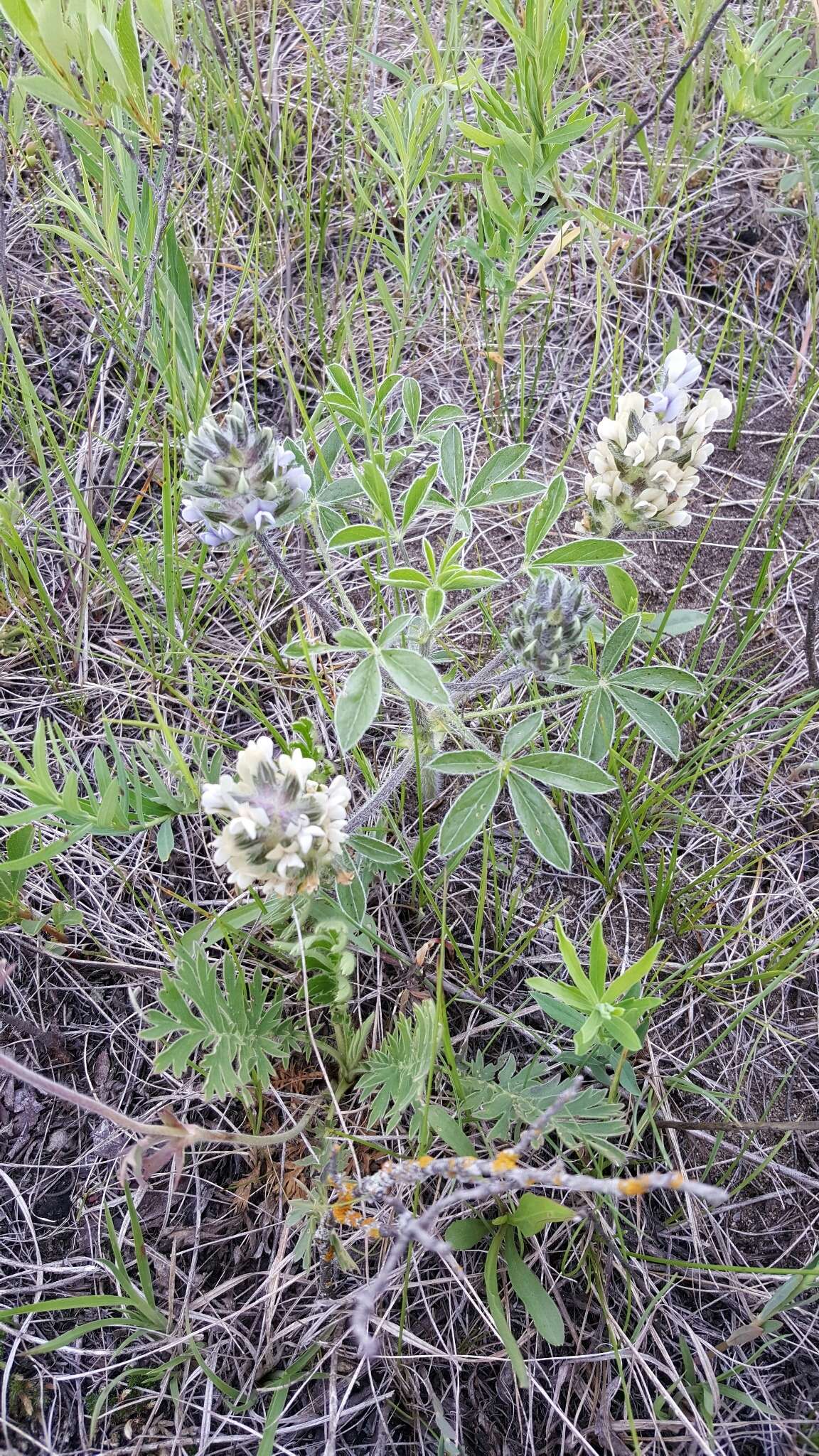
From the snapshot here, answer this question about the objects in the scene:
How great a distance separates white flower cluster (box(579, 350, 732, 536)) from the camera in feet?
6.54

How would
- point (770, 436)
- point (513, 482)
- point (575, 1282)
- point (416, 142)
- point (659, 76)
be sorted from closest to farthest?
point (575, 1282), point (513, 482), point (416, 142), point (770, 436), point (659, 76)

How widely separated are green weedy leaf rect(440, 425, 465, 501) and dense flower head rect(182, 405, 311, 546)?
422 millimetres

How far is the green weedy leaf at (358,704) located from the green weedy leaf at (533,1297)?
3.58 feet

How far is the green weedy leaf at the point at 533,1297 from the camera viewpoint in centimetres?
184

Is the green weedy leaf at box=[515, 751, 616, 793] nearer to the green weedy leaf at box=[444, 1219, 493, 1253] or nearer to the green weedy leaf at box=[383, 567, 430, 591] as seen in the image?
the green weedy leaf at box=[383, 567, 430, 591]

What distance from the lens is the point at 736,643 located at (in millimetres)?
2775

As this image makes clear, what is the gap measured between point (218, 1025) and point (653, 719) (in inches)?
44.1

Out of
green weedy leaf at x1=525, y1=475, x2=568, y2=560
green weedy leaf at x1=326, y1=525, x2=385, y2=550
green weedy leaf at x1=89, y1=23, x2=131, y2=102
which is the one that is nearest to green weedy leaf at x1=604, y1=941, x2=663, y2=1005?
green weedy leaf at x1=525, y1=475, x2=568, y2=560

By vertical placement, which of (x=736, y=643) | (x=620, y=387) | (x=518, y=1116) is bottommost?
(x=518, y=1116)

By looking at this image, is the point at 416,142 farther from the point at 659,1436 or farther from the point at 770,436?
the point at 659,1436

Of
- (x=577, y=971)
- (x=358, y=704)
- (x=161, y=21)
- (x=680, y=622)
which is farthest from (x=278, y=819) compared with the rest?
(x=161, y=21)

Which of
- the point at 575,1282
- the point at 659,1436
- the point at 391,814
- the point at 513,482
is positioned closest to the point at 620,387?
the point at 513,482

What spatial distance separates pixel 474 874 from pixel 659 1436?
3.96 feet

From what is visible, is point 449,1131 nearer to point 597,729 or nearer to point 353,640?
point 597,729
